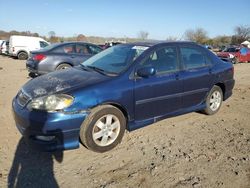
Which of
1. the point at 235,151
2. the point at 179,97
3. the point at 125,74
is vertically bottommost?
the point at 235,151

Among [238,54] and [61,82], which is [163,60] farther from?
[238,54]

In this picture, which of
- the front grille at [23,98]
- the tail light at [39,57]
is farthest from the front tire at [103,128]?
the tail light at [39,57]

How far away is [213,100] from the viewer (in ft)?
19.8

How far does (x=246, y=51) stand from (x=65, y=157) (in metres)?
23.2

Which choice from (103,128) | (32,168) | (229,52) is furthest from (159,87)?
(229,52)

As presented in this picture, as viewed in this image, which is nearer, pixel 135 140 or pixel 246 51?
pixel 135 140

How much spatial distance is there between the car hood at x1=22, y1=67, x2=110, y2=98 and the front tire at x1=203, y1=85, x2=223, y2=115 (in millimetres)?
2652

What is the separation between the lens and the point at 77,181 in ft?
11.2

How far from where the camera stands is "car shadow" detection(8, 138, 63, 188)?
333 cm

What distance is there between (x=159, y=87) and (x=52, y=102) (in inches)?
72.8

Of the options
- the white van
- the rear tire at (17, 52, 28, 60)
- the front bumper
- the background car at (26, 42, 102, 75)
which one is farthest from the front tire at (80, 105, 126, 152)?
the rear tire at (17, 52, 28, 60)

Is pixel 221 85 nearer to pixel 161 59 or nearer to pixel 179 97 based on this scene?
pixel 179 97

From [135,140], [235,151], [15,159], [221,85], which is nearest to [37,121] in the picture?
[15,159]

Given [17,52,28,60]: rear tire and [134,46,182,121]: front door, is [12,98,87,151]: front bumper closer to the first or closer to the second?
[134,46,182,121]: front door
